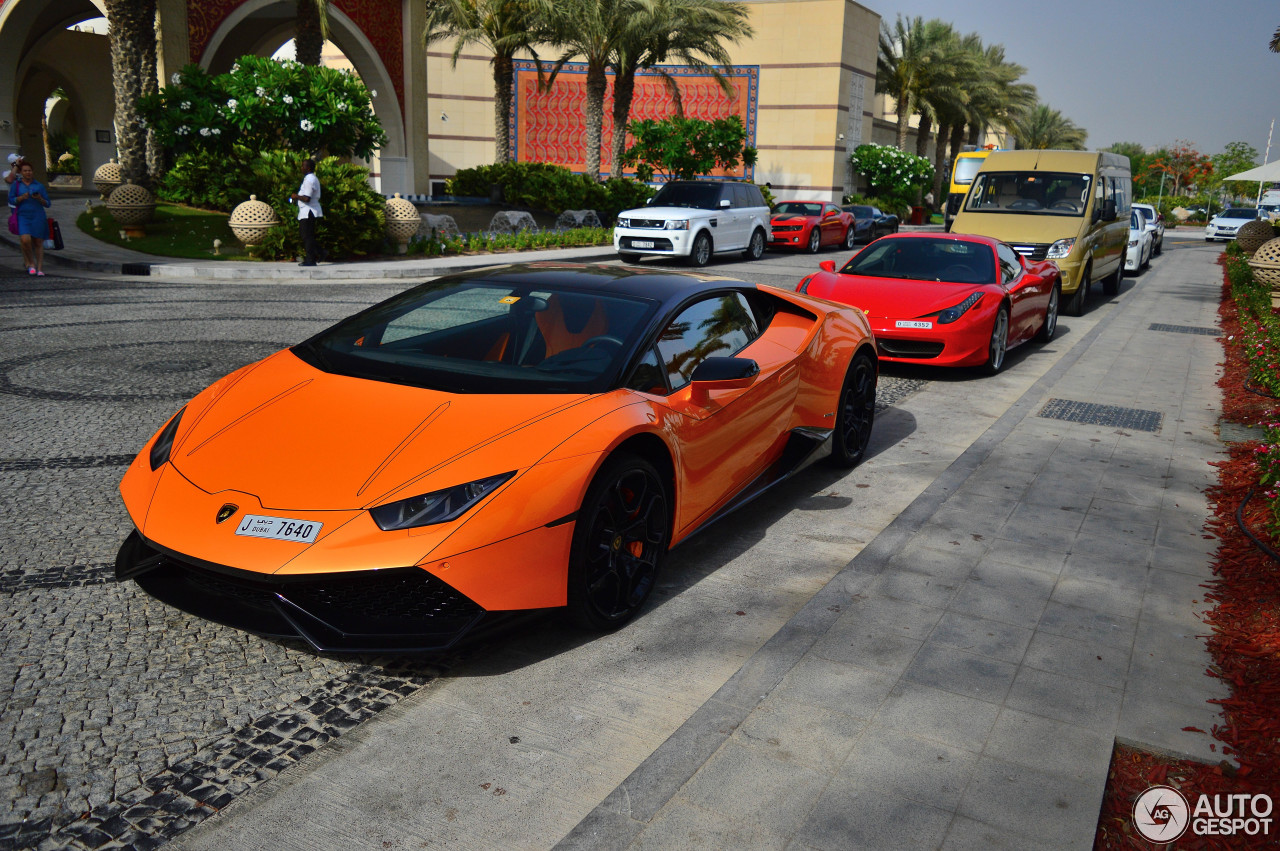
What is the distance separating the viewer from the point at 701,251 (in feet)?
69.7

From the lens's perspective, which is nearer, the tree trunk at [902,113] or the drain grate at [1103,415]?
the drain grate at [1103,415]

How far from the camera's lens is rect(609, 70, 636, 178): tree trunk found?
30.9 metres

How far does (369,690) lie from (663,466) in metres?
1.44

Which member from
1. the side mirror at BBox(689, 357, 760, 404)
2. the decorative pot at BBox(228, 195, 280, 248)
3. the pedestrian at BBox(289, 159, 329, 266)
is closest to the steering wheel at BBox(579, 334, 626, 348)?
the side mirror at BBox(689, 357, 760, 404)

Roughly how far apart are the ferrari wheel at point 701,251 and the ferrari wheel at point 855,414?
48.0 ft

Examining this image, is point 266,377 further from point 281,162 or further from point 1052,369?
point 281,162

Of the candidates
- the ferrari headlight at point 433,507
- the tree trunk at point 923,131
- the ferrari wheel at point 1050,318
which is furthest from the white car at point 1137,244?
the tree trunk at point 923,131

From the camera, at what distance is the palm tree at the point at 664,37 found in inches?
1162

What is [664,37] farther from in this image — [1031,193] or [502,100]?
[1031,193]

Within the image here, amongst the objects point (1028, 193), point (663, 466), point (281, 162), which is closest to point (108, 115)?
point (281, 162)

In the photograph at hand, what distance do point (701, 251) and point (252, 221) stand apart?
905 cm

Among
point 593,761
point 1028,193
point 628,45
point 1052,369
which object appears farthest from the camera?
point 628,45

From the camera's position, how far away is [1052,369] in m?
10.3

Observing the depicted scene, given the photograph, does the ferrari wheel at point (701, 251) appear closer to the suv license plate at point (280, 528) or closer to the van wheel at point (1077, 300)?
the van wheel at point (1077, 300)
